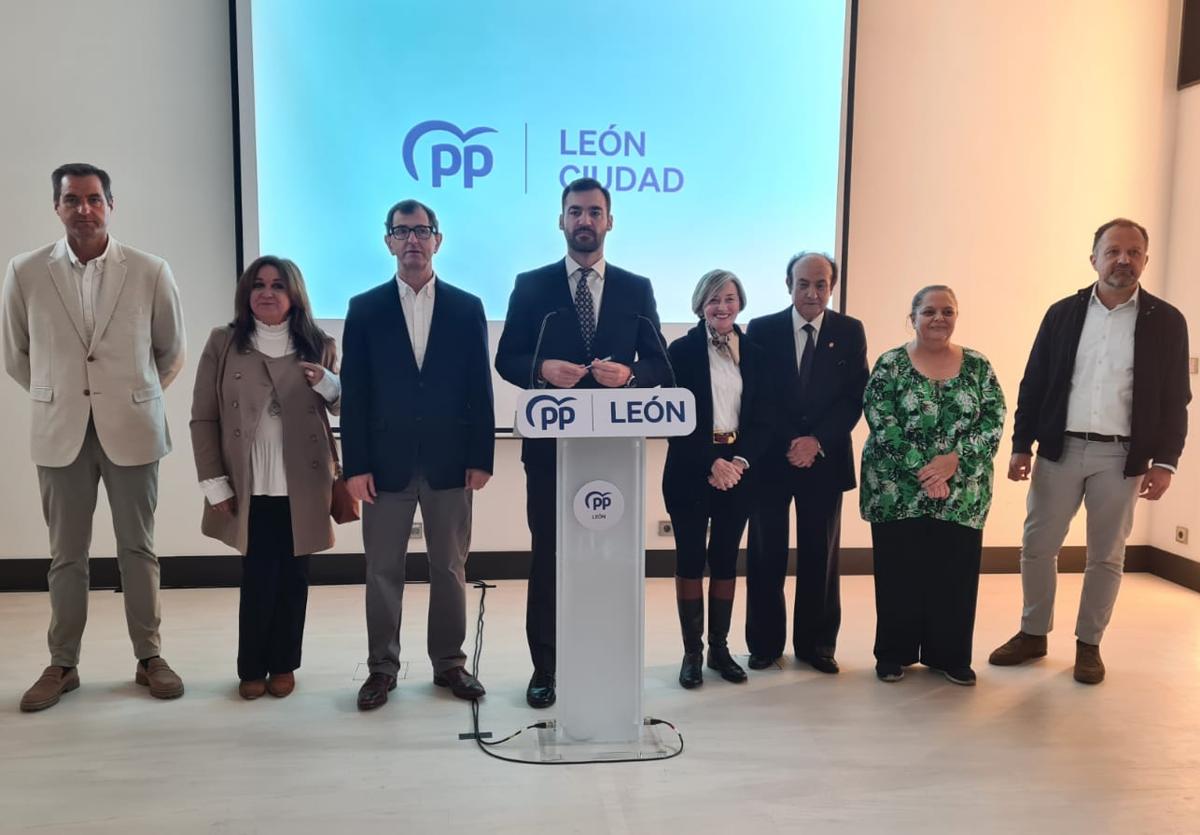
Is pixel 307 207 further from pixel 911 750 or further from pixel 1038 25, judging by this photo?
pixel 1038 25

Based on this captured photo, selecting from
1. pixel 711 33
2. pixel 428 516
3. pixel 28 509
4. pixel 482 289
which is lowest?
pixel 28 509

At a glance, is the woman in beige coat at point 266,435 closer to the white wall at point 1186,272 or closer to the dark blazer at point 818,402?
the dark blazer at point 818,402

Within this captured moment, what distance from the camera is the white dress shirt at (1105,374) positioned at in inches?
124

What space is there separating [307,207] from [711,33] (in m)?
2.27

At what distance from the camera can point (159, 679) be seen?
2.96 m

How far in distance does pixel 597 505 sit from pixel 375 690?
114 cm

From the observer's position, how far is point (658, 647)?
3537 millimetres

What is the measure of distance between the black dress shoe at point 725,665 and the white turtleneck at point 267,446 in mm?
1688

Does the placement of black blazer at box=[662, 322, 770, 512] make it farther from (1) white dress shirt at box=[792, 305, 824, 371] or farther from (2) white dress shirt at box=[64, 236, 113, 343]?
(2) white dress shirt at box=[64, 236, 113, 343]

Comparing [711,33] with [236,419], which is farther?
[711,33]

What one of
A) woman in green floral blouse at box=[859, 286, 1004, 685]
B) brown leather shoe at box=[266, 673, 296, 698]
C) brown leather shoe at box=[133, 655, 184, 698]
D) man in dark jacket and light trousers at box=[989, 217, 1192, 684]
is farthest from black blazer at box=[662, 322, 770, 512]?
brown leather shoe at box=[133, 655, 184, 698]

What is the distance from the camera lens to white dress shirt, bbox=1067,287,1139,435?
3.14 m

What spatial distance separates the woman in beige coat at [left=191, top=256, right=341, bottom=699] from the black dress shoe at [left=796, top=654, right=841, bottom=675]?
6.22 feet

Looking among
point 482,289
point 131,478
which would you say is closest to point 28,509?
point 131,478
